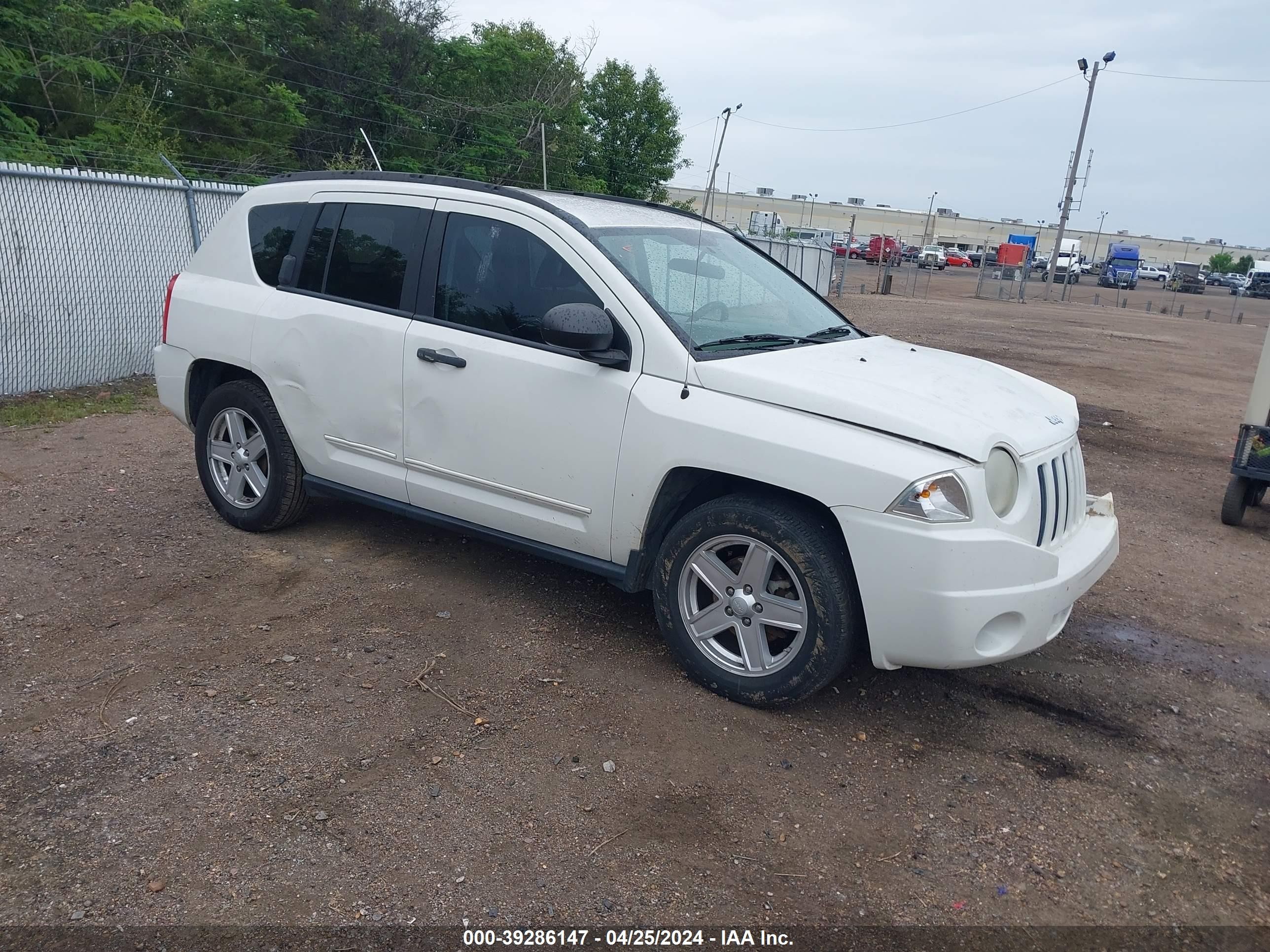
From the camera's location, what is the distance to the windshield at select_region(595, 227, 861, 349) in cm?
437

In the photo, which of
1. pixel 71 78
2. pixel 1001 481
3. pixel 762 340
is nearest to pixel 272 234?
pixel 762 340

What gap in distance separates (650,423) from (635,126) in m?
32.0

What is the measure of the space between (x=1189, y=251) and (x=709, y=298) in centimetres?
13653

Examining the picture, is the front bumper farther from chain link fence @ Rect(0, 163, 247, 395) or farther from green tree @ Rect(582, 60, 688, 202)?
green tree @ Rect(582, 60, 688, 202)

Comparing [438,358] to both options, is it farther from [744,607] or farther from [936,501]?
[936,501]

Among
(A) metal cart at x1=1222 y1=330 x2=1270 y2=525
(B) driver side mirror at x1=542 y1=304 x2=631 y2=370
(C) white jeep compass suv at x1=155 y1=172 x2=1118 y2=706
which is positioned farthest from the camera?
(A) metal cart at x1=1222 y1=330 x2=1270 y2=525

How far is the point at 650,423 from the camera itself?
4098mm

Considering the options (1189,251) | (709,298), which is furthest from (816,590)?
(1189,251)

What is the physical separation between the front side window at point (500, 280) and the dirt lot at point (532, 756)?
1.38 m

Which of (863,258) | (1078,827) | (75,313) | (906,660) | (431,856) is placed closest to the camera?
(431,856)

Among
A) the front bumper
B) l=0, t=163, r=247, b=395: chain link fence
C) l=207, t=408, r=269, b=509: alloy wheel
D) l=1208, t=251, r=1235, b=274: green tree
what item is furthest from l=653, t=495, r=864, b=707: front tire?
l=1208, t=251, r=1235, b=274: green tree

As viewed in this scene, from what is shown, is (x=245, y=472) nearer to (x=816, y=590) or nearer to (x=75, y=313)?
(x=816, y=590)

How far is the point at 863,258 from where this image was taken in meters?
64.4

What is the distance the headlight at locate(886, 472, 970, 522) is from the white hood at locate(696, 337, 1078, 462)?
0.13 m
